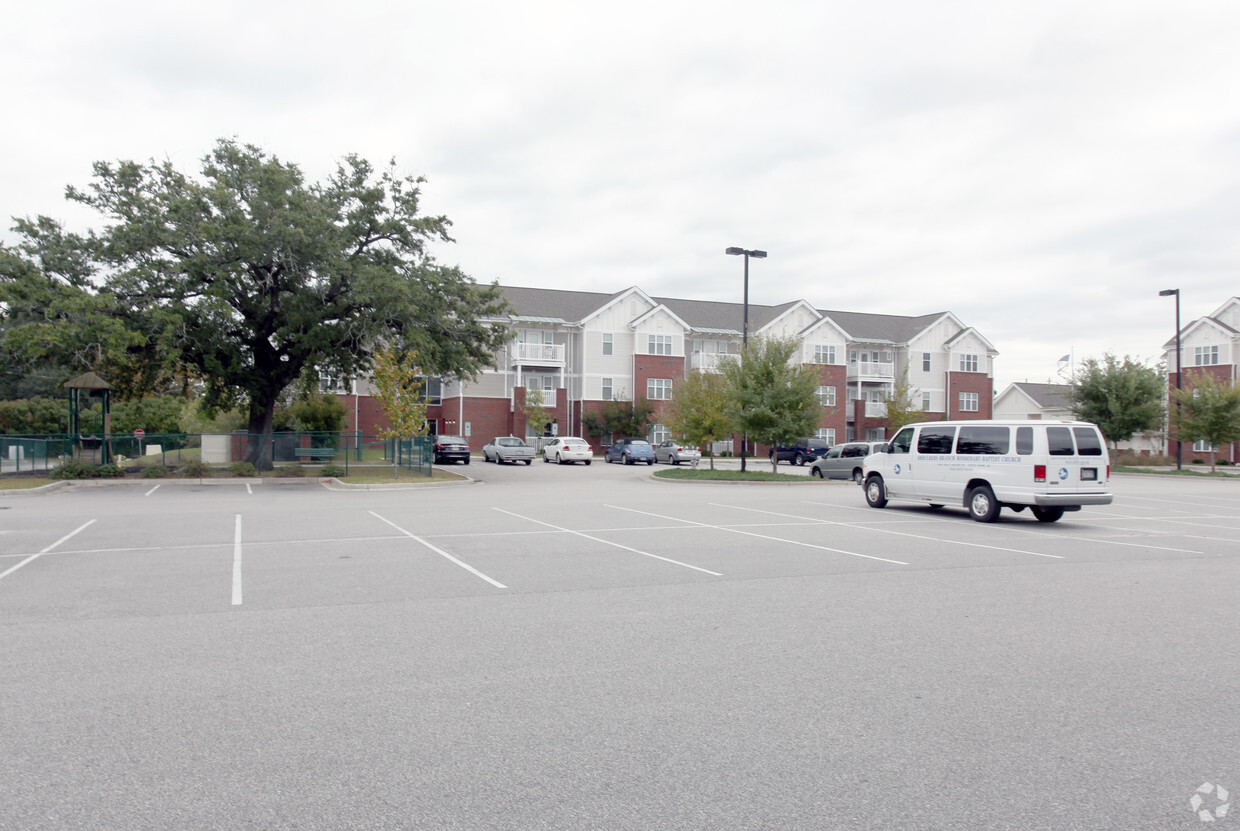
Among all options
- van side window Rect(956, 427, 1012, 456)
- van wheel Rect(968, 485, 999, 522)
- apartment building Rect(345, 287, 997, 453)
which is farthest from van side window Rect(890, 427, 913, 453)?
apartment building Rect(345, 287, 997, 453)

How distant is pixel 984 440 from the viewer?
54.9 feet

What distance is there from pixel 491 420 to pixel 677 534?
45.4 metres

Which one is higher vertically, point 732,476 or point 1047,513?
point 1047,513

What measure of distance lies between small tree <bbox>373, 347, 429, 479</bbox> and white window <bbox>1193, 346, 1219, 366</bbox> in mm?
56620

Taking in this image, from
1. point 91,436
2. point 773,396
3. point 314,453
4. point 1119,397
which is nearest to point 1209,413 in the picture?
point 1119,397

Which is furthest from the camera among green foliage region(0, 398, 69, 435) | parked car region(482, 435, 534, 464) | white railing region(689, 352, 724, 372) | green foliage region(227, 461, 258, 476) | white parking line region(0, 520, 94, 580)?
white railing region(689, 352, 724, 372)

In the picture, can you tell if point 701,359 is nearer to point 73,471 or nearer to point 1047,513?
point 73,471

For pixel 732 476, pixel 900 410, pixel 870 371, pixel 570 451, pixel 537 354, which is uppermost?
pixel 537 354

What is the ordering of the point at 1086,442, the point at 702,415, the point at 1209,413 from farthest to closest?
the point at 1209,413
the point at 702,415
the point at 1086,442

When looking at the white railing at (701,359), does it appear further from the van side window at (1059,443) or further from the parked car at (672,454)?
the van side window at (1059,443)

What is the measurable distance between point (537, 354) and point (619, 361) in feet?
20.0

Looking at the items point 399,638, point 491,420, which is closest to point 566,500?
point 399,638

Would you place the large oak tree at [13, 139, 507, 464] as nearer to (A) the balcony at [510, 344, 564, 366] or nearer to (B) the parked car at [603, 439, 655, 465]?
(B) the parked car at [603, 439, 655, 465]

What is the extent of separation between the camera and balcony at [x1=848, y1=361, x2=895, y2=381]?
2606 inches
